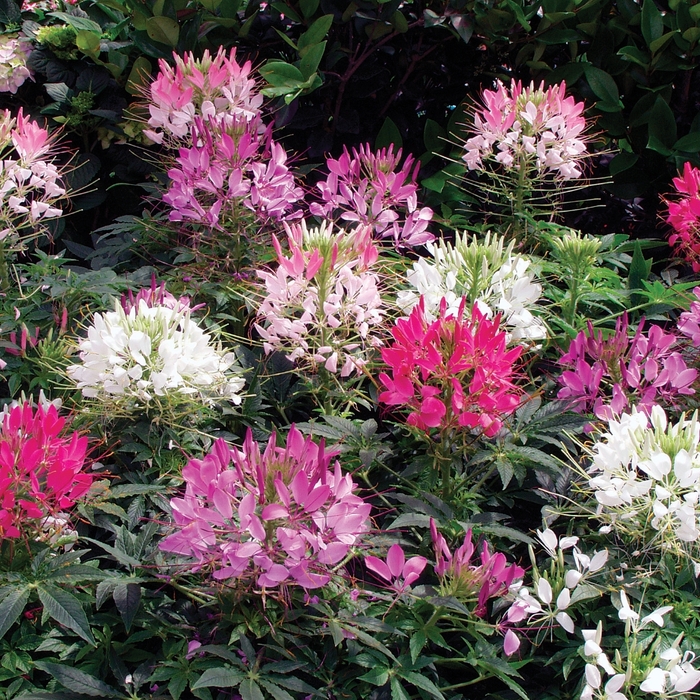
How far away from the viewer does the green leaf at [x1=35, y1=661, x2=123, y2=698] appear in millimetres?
1249

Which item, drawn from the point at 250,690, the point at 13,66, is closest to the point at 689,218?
the point at 250,690

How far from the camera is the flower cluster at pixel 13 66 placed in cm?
306

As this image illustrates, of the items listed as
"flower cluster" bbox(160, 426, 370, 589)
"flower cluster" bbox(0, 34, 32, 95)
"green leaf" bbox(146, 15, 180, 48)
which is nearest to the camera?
"flower cluster" bbox(160, 426, 370, 589)

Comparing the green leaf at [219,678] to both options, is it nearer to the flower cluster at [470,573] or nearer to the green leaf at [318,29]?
the flower cluster at [470,573]

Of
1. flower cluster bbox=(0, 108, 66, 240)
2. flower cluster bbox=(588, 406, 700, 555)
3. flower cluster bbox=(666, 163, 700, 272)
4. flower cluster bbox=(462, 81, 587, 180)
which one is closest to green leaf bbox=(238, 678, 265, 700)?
flower cluster bbox=(588, 406, 700, 555)

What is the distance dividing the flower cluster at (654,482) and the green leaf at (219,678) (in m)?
0.66

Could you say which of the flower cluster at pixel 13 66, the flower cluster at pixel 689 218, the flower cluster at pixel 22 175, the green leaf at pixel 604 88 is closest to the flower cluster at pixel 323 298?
the flower cluster at pixel 22 175

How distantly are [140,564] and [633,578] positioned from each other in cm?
87

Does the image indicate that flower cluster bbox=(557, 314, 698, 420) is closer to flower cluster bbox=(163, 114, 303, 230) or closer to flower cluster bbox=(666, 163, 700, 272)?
flower cluster bbox=(666, 163, 700, 272)

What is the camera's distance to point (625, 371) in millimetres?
1618

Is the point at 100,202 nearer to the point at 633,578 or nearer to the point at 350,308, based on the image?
the point at 350,308

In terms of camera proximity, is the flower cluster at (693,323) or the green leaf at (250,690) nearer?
the green leaf at (250,690)

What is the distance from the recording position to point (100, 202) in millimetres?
3072

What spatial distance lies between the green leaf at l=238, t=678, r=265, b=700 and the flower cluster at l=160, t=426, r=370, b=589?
0.16m
